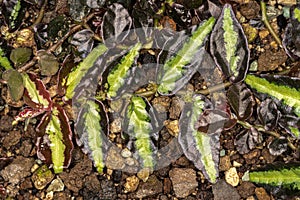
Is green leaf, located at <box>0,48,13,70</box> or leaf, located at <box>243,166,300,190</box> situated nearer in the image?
leaf, located at <box>243,166,300,190</box>

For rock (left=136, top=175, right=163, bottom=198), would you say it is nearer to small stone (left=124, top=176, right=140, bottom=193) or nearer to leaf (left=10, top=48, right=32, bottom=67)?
small stone (left=124, top=176, right=140, bottom=193)

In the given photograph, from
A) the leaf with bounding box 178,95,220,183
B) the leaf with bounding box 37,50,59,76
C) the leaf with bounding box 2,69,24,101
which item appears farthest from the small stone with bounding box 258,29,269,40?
the leaf with bounding box 2,69,24,101

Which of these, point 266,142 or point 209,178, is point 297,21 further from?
point 209,178

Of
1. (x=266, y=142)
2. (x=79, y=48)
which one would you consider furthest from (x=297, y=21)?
(x=79, y=48)

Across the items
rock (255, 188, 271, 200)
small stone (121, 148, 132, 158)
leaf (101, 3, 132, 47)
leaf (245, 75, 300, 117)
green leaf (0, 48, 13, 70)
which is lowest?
rock (255, 188, 271, 200)

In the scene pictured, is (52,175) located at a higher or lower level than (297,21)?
lower

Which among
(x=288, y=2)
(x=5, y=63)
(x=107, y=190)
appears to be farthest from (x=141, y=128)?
(x=288, y=2)

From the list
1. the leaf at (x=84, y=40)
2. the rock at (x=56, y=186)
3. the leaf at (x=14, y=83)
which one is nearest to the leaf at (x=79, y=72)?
the leaf at (x=84, y=40)
